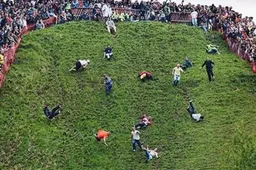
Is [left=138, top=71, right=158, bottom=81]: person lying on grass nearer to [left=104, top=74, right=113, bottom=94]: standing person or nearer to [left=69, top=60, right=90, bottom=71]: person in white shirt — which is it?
[left=104, top=74, right=113, bottom=94]: standing person

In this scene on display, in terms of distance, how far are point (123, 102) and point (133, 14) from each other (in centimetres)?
1600

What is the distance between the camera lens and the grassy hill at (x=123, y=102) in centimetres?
5131

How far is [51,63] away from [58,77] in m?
2.59

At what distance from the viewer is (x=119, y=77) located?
62.2 metres

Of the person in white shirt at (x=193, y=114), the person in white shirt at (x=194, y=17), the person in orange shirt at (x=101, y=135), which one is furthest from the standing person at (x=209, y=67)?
the person in white shirt at (x=194, y=17)

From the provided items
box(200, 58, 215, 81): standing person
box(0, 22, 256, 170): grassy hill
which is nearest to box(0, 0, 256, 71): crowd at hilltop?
box(0, 22, 256, 170): grassy hill

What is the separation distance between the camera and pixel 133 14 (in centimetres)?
7288

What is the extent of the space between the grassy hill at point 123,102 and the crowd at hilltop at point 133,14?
4.63 ft

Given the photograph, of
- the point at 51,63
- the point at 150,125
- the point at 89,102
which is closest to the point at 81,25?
the point at 51,63

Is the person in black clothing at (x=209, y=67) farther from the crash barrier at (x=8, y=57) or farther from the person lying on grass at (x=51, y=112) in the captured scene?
the crash barrier at (x=8, y=57)

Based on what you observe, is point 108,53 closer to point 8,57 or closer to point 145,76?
point 145,76

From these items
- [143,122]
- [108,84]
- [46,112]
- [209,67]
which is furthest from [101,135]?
[209,67]

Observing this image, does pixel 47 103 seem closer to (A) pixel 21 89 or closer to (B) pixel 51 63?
(A) pixel 21 89

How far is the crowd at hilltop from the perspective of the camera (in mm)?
65062
